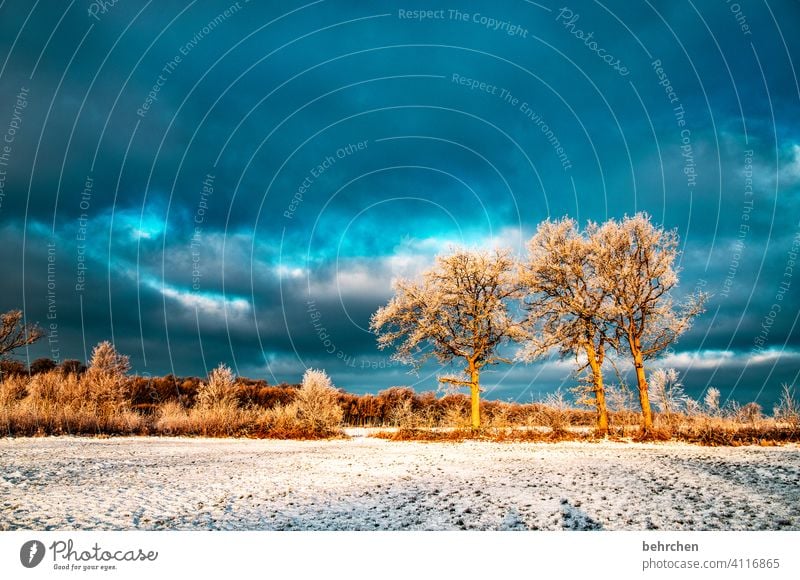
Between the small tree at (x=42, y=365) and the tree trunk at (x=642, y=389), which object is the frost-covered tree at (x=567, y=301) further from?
the small tree at (x=42, y=365)

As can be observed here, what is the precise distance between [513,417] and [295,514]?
20414 mm

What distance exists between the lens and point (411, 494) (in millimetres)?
7254

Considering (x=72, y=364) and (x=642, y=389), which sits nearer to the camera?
(x=642, y=389)

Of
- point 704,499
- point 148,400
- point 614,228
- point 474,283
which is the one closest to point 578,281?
point 614,228

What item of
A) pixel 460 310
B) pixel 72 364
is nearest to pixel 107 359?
pixel 72 364

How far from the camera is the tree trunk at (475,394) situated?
75.0 feet

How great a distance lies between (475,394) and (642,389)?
311 inches

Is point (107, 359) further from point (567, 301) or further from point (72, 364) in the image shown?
point (567, 301)

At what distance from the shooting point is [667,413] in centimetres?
2019

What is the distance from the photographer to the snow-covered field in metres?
5.71

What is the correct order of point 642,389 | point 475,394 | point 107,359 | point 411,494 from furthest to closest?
1. point 107,359
2. point 475,394
3. point 642,389
4. point 411,494

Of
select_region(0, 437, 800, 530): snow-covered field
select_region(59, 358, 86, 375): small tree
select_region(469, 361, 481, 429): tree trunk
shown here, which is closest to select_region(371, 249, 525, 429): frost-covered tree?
select_region(469, 361, 481, 429): tree trunk

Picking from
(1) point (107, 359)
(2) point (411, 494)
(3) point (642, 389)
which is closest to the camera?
(2) point (411, 494)
